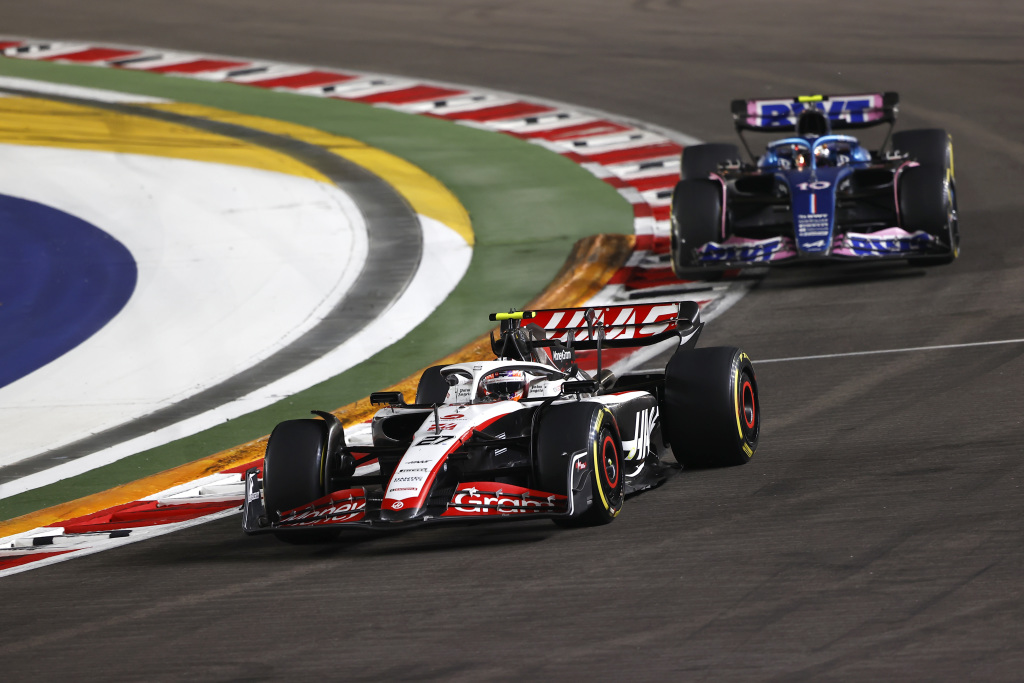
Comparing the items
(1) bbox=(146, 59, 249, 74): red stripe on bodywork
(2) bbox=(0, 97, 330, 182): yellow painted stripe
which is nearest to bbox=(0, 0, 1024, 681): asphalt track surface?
(2) bbox=(0, 97, 330, 182): yellow painted stripe

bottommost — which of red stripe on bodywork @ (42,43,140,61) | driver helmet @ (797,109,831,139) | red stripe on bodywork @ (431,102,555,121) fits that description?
red stripe on bodywork @ (431,102,555,121)

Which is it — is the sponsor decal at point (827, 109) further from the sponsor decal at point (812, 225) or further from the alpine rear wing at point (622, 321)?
the alpine rear wing at point (622, 321)

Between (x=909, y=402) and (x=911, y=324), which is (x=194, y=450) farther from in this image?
(x=911, y=324)

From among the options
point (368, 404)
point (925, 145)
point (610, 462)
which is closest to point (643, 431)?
point (610, 462)

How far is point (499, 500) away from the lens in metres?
8.25

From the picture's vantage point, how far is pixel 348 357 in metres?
13.3

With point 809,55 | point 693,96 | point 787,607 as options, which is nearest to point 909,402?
point 787,607

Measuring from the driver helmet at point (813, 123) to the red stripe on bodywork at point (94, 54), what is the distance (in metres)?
13.5

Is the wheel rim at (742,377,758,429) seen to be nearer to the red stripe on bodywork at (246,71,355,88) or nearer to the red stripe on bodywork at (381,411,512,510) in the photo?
the red stripe on bodywork at (381,411,512,510)

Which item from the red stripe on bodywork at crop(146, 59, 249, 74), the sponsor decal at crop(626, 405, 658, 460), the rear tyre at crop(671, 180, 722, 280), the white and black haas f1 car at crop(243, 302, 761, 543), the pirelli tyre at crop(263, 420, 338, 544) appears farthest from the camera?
the red stripe on bodywork at crop(146, 59, 249, 74)

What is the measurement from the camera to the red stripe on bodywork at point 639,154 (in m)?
20.2

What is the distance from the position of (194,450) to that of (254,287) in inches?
155

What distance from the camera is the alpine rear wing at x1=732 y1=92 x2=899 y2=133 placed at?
1644 centimetres

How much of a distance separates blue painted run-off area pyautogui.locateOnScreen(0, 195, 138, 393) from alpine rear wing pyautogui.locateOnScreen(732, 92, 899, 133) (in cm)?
638
